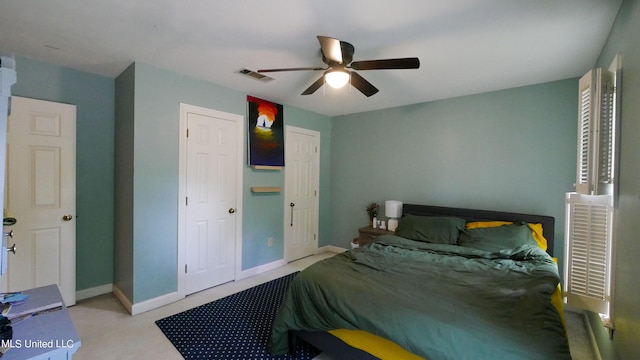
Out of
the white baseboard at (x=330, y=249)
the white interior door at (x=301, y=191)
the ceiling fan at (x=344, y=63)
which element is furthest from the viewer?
the white baseboard at (x=330, y=249)

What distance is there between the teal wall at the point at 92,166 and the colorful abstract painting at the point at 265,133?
157 centimetres

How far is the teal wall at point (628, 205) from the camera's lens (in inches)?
52.2

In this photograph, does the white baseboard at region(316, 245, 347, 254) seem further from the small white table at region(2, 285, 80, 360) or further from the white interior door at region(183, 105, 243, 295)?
the small white table at region(2, 285, 80, 360)

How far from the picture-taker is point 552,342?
1273mm

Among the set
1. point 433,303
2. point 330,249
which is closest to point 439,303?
point 433,303

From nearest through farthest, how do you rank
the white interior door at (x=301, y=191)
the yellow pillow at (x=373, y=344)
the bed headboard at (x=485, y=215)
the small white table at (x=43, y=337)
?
1. the small white table at (x=43, y=337)
2. the yellow pillow at (x=373, y=344)
3. the bed headboard at (x=485, y=215)
4. the white interior door at (x=301, y=191)

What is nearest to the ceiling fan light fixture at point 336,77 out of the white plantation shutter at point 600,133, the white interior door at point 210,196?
the white plantation shutter at point 600,133

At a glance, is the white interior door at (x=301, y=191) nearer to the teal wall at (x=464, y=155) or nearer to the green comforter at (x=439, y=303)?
the teal wall at (x=464, y=155)

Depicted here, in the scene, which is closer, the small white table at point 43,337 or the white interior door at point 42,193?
the small white table at point 43,337

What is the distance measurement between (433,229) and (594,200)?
154 cm

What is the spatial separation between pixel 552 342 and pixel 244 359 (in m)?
1.93

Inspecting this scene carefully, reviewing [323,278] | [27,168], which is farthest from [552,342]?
[27,168]

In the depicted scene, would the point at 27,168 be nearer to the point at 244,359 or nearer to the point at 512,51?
the point at 244,359

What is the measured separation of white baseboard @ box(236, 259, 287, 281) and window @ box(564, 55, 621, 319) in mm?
3299
